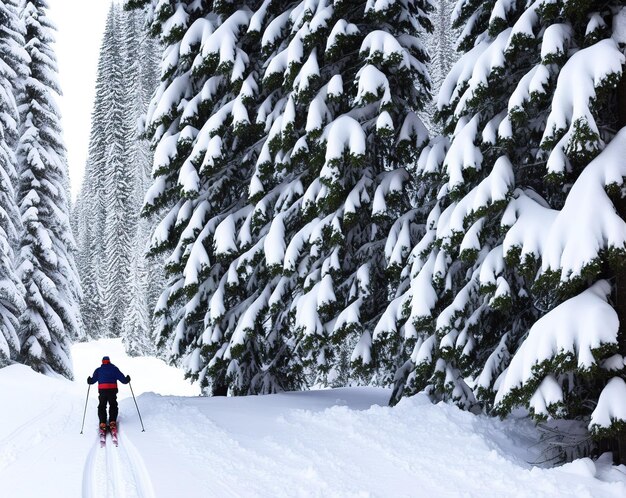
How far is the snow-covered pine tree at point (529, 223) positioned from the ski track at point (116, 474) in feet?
14.6

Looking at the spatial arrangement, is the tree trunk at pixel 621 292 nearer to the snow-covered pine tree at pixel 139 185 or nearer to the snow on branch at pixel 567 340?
the snow on branch at pixel 567 340

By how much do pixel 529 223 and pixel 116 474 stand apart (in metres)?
6.26

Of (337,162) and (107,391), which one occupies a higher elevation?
(337,162)

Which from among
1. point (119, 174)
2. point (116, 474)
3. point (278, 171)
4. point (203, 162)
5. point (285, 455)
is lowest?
point (116, 474)

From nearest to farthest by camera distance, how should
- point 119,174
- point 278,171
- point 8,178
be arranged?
point 278,171 < point 8,178 < point 119,174

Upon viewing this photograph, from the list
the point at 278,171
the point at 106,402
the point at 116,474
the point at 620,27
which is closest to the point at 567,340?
the point at 620,27

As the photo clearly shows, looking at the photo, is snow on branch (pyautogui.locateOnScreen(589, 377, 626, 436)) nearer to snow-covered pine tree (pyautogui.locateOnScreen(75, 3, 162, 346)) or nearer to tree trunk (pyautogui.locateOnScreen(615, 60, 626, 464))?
tree trunk (pyautogui.locateOnScreen(615, 60, 626, 464))

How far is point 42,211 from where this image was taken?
24.1 meters

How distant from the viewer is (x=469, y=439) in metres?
8.07

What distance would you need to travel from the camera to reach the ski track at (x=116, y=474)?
6508 millimetres

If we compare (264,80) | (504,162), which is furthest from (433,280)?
(264,80)

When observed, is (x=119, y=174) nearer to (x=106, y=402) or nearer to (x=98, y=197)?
(x=98, y=197)

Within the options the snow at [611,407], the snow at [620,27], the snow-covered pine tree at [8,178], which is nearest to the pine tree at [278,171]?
the snow at [620,27]

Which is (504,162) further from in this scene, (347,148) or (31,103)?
(31,103)
